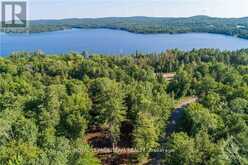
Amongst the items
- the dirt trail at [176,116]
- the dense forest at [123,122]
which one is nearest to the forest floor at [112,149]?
the dirt trail at [176,116]

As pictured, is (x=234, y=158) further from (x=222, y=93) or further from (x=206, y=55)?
(x=206, y=55)

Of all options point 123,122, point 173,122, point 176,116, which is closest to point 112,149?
point 123,122

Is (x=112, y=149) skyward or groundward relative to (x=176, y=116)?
groundward

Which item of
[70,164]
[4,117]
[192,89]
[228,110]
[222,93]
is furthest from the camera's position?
[192,89]

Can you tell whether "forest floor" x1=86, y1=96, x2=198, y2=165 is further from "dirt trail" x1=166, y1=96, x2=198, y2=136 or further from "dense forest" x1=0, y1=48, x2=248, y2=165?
"dense forest" x1=0, y1=48, x2=248, y2=165

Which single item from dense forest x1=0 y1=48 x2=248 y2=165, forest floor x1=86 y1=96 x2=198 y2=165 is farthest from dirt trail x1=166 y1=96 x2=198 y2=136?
dense forest x1=0 y1=48 x2=248 y2=165

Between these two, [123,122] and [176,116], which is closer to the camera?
[123,122]

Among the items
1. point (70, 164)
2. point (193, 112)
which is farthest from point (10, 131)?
point (193, 112)

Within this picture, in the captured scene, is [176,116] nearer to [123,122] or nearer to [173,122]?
[173,122]

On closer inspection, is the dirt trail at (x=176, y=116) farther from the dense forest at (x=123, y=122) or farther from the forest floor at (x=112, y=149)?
the dense forest at (x=123, y=122)
